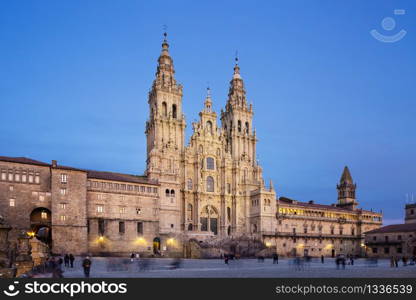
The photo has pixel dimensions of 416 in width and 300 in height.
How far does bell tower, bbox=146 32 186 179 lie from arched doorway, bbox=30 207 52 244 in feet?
77.7

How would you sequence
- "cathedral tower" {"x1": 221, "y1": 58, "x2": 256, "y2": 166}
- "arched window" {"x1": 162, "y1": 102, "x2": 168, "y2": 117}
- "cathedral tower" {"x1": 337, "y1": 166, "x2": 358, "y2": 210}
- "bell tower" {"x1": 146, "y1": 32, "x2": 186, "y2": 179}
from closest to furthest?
"bell tower" {"x1": 146, "y1": 32, "x2": 186, "y2": 179} < "arched window" {"x1": 162, "y1": 102, "x2": 168, "y2": 117} < "cathedral tower" {"x1": 221, "y1": 58, "x2": 256, "y2": 166} < "cathedral tower" {"x1": 337, "y1": 166, "x2": 358, "y2": 210}

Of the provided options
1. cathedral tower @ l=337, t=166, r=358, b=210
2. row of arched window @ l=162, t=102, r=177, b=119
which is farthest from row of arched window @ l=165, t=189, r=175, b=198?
cathedral tower @ l=337, t=166, r=358, b=210

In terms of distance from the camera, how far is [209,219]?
9206 cm

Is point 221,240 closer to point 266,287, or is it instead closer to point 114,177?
point 114,177

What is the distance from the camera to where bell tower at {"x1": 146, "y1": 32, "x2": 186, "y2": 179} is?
282 ft

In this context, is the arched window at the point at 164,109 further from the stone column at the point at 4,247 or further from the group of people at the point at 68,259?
the stone column at the point at 4,247

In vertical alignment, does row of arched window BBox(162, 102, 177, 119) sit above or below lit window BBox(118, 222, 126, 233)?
above

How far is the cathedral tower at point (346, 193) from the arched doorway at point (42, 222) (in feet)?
267

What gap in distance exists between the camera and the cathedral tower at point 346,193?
11794cm

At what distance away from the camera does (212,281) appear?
21.0 m

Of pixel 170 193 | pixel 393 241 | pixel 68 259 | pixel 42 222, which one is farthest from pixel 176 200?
pixel 393 241

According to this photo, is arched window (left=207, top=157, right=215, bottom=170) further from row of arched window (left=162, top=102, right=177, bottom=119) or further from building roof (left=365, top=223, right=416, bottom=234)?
building roof (left=365, top=223, right=416, bottom=234)

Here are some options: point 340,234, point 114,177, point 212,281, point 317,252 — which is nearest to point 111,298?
point 212,281

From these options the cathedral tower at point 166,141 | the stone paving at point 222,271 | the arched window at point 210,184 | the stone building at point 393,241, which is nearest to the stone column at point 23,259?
the stone paving at point 222,271
